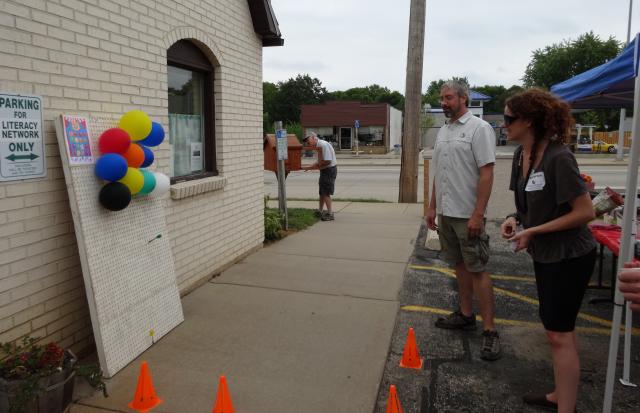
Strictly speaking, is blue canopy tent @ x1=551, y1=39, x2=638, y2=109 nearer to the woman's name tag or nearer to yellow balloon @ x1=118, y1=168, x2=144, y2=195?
the woman's name tag

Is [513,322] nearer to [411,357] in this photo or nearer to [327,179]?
[411,357]

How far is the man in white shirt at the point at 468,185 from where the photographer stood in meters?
3.70

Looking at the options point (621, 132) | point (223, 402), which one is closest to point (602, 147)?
point (621, 132)

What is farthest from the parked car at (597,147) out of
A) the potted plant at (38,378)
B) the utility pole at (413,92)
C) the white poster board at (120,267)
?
the potted plant at (38,378)

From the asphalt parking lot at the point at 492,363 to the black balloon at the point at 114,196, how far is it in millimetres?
2087

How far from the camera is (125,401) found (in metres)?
3.03

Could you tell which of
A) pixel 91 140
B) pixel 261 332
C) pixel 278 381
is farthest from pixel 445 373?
pixel 91 140

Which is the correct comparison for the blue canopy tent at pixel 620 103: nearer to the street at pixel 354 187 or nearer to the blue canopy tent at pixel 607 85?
the blue canopy tent at pixel 607 85

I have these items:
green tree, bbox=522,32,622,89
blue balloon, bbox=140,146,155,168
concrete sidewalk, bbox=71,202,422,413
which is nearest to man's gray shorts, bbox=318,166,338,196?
concrete sidewalk, bbox=71,202,422,413

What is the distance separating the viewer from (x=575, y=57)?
46031 millimetres

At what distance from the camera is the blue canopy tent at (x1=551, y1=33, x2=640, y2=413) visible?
98.3 inches

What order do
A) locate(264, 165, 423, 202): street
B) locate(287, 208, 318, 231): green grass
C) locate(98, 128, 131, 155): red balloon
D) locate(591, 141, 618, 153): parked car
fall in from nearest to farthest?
1. locate(98, 128, 131, 155): red balloon
2. locate(287, 208, 318, 231): green grass
3. locate(264, 165, 423, 202): street
4. locate(591, 141, 618, 153): parked car

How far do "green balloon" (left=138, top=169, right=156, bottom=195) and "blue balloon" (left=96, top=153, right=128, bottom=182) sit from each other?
32cm

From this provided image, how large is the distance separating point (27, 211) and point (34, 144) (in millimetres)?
413
